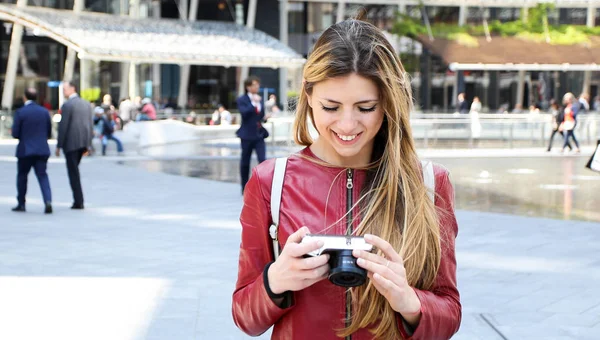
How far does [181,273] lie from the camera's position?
874 cm

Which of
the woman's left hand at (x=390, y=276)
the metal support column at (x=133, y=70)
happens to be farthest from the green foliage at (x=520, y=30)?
the woman's left hand at (x=390, y=276)

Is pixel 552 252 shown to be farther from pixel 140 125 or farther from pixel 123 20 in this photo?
pixel 123 20

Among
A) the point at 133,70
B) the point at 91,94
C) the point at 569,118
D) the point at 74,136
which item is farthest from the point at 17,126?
the point at 133,70

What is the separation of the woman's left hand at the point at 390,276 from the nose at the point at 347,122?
0.35m

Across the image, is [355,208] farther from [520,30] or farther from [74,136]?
[520,30]

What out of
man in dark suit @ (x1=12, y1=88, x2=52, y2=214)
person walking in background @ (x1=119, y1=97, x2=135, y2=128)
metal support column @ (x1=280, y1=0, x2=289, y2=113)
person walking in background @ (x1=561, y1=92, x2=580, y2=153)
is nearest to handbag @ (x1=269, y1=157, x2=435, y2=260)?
man in dark suit @ (x1=12, y1=88, x2=52, y2=214)

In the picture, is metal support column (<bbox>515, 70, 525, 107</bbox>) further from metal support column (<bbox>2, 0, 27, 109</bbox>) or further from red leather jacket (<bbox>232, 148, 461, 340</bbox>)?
red leather jacket (<bbox>232, 148, 461, 340</bbox>)

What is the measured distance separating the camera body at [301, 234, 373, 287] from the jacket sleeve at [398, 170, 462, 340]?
335mm

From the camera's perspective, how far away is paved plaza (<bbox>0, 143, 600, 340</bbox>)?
6.71 meters

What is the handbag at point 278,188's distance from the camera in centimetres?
245

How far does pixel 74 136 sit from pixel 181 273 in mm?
5749

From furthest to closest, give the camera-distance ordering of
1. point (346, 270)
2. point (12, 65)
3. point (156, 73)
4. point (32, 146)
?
point (156, 73) < point (12, 65) < point (32, 146) < point (346, 270)

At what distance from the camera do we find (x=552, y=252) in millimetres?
9898

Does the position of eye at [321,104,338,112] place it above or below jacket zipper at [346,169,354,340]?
above
